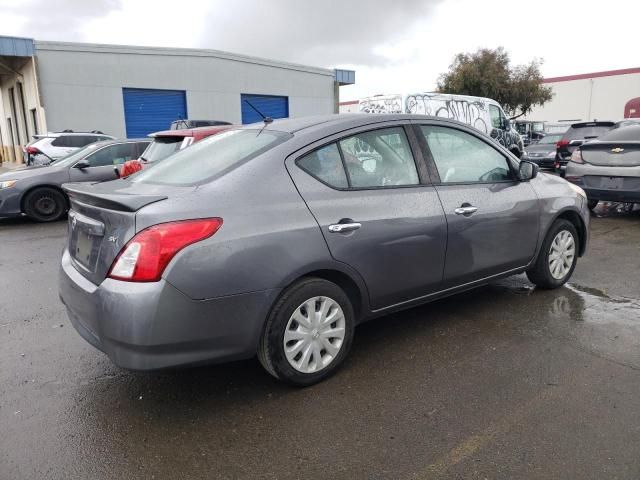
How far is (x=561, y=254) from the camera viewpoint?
15.6 ft

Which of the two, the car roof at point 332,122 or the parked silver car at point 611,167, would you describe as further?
the parked silver car at point 611,167

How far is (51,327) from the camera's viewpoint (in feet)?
13.8

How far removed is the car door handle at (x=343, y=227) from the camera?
305cm

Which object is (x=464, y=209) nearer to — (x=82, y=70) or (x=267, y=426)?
(x=267, y=426)

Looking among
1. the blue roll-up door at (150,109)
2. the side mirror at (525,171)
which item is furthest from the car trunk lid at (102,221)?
the blue roll-up door at (150,109)

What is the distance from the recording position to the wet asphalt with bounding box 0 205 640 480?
7.98ft

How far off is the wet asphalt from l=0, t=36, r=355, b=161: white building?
52.4ft

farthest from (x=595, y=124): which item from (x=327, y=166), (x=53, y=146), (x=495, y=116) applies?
(x=53, y=146)

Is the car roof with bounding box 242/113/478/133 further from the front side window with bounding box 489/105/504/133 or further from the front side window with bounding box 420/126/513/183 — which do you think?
the front side window with bounding box 489/105/504/133

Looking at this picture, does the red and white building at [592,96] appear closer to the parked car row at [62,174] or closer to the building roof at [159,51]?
the building roof at [159,51]

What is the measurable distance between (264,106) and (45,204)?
1706cm

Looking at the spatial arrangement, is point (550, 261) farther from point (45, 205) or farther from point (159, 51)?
point (159, 51)

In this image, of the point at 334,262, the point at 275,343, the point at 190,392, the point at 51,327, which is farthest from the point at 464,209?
the point at 51,327

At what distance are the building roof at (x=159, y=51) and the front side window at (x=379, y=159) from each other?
788 inches
